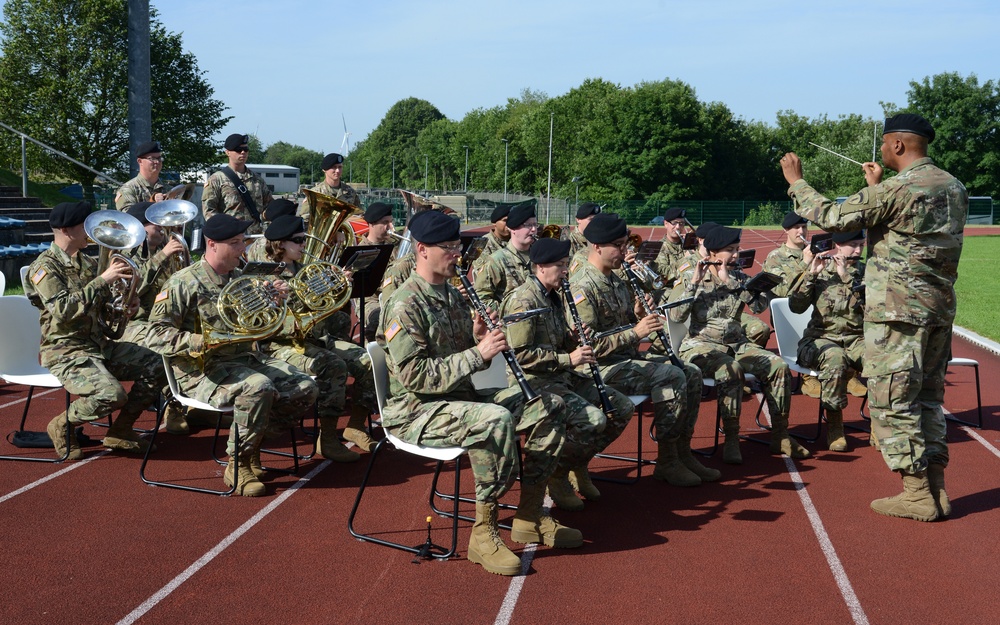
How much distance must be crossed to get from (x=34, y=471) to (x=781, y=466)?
228 inches

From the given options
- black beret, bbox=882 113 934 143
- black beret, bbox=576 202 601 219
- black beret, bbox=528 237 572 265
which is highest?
black beret, bbox=882 113 934 143

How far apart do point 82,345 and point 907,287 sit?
6064 millimetres

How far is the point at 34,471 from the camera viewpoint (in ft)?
22.8

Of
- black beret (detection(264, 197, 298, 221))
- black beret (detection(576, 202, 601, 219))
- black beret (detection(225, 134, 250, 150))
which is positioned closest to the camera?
black beret (detection(264, 197, 298, 221))

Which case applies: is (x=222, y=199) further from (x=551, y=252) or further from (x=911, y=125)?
(x=911, y=125)

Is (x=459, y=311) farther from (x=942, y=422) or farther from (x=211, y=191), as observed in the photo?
(x=211, y=191)

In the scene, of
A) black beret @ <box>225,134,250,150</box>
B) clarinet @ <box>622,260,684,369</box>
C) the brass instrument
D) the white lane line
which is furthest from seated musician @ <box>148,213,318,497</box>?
black beret @ <box>225,134,250,150</box>

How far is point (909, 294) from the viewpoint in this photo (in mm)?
6125

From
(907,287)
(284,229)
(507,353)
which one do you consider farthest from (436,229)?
(907,287)

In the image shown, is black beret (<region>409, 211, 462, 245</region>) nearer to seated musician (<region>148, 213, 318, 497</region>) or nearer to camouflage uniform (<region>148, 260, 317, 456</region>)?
seated musician (<region>148, 213, 318, 497</region>)

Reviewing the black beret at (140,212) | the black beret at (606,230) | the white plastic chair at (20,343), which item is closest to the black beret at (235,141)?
the black beret at (140,212)

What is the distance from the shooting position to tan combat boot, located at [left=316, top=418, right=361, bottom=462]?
748 centimetres

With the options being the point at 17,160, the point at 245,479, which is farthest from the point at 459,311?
the point at 17,160

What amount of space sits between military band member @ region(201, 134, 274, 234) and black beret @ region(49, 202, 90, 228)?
286 centimetres
